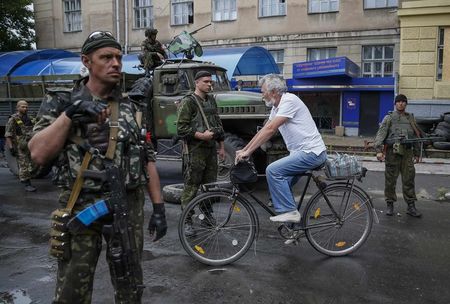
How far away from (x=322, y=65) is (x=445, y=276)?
51.9 ft

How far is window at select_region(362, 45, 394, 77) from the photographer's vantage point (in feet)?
64.8

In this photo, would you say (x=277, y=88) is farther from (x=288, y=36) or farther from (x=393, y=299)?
(x=288, y=36)

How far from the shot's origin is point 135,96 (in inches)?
131

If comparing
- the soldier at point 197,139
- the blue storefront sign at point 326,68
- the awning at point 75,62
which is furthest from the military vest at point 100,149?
the blue storefront sign at point 326,68

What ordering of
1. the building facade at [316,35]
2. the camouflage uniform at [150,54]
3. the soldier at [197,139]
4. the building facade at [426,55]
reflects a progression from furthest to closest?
the building facade at [316,35] → the building facade at [426,55] → the camouflage uniform at [150,54] → the soldier at [197,139]

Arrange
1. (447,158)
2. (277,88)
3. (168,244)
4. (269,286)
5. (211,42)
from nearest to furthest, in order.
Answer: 1. (269,286)
2. (277,88)
3. (168,244)
4. (447,158)
5. (211,42)

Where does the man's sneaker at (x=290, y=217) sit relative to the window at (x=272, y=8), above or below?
below

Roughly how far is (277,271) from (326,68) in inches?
622

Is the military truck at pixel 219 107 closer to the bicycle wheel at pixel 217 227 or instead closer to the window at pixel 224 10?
the bicycle wheel at pixel 217 227

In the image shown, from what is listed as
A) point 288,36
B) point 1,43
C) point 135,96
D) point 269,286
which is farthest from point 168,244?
point 1,43

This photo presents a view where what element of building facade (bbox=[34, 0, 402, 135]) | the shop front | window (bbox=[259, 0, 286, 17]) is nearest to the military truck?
the shop front

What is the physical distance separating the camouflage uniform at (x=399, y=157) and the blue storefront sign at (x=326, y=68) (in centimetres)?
1225

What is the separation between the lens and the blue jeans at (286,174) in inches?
183

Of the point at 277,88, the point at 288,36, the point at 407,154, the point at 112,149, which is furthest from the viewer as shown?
the point at 288,36
